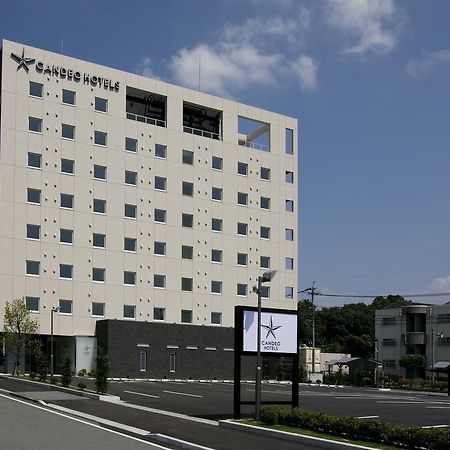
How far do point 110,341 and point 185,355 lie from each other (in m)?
8.09

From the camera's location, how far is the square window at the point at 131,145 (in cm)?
6800

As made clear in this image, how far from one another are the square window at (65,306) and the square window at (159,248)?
9.52 meters

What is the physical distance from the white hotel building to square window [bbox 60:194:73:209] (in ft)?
0.58

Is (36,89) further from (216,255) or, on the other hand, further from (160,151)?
(216,255)

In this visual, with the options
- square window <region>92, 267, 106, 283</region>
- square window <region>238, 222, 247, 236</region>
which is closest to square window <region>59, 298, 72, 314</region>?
square window <region>92, 267, 106, 283</region>

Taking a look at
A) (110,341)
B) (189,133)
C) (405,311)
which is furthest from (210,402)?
(405,311)

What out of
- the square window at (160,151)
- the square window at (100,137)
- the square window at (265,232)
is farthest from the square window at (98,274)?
the square window at (265,232)

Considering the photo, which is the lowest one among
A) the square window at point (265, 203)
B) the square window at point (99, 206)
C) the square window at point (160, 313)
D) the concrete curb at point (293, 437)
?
the concrete curb at point (293, 437)

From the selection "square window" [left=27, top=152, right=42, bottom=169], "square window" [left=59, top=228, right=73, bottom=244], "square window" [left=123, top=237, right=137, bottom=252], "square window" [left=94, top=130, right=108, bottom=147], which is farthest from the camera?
"square window" [left=123, top=237, right=137, bottom=252]

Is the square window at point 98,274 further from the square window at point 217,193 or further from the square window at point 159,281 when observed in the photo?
the square window at point 217,193

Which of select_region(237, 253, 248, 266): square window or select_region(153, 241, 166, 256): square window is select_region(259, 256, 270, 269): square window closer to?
select_region(237, 253, 248, 266): square window

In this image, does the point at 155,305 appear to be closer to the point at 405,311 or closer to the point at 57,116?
the point at 57,116

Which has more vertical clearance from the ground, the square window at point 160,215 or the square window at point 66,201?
the square window at point 66,201

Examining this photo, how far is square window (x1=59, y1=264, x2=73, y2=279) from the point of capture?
62812 mm
